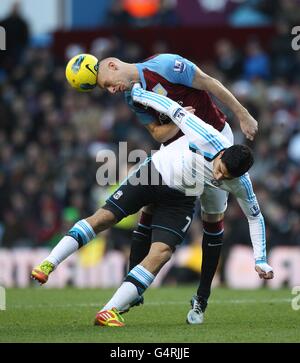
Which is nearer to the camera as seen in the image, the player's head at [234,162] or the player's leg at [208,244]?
the player's head at [234,162]

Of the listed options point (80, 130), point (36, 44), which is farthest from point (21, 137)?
point (36, 44)

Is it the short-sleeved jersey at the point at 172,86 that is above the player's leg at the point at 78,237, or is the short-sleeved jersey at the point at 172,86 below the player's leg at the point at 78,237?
above

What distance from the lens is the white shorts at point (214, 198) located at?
30.4ft

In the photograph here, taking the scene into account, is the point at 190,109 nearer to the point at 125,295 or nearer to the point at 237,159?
the point at 237,159

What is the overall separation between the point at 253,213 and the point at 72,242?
1537 mm

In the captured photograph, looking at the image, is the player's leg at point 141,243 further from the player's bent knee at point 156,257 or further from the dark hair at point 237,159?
the dark hair at point 237,159

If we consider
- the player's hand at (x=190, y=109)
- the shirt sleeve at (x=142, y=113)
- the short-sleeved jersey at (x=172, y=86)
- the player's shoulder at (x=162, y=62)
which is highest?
the player's shoulder at (x=162, y=62)

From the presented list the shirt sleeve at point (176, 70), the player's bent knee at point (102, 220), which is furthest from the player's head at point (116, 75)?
the player's bent knee at point (102, 220)

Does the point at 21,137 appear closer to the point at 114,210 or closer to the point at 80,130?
the point at 80,130

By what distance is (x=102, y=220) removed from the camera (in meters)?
9.23

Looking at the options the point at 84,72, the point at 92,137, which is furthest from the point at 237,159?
the point at 92,137

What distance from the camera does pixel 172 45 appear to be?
68.8ft

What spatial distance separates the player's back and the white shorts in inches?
4.7

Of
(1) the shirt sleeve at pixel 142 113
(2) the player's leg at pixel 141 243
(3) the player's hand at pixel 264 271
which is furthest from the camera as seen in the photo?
(2) the player's leg at pixel 141 243
